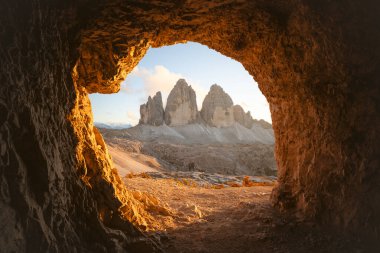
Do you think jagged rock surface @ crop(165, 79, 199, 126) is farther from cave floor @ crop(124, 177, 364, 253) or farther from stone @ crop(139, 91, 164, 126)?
cave floor @ crop(124, 177, 364, 253)

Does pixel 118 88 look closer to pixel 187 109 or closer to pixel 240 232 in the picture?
pixel 240 232

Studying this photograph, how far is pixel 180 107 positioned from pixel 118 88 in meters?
78.0

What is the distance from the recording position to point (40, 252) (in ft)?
9.05

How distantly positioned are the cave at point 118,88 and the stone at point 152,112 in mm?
76229

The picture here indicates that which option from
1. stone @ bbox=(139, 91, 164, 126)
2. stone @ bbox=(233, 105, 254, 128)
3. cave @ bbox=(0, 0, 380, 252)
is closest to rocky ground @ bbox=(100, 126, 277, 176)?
cave @ bbox=(0, 0, 380, 252)

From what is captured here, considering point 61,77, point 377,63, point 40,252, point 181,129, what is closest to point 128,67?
point 61,77

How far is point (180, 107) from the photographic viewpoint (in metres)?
84.5

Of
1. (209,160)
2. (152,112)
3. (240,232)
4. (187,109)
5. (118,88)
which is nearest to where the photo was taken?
(240,232)

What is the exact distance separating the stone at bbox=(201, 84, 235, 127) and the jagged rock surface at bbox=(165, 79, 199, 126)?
5.14 metres

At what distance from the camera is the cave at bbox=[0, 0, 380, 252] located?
9.96 feet

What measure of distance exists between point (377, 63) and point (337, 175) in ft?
7.30

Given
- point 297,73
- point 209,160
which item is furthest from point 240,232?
point 209,160

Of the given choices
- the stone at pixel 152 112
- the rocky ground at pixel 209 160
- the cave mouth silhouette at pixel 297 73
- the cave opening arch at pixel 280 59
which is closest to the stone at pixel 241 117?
the stone at pixel 152 112

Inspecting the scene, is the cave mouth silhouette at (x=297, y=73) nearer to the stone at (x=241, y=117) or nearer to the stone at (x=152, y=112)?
the stone at (x=152, y=112)
